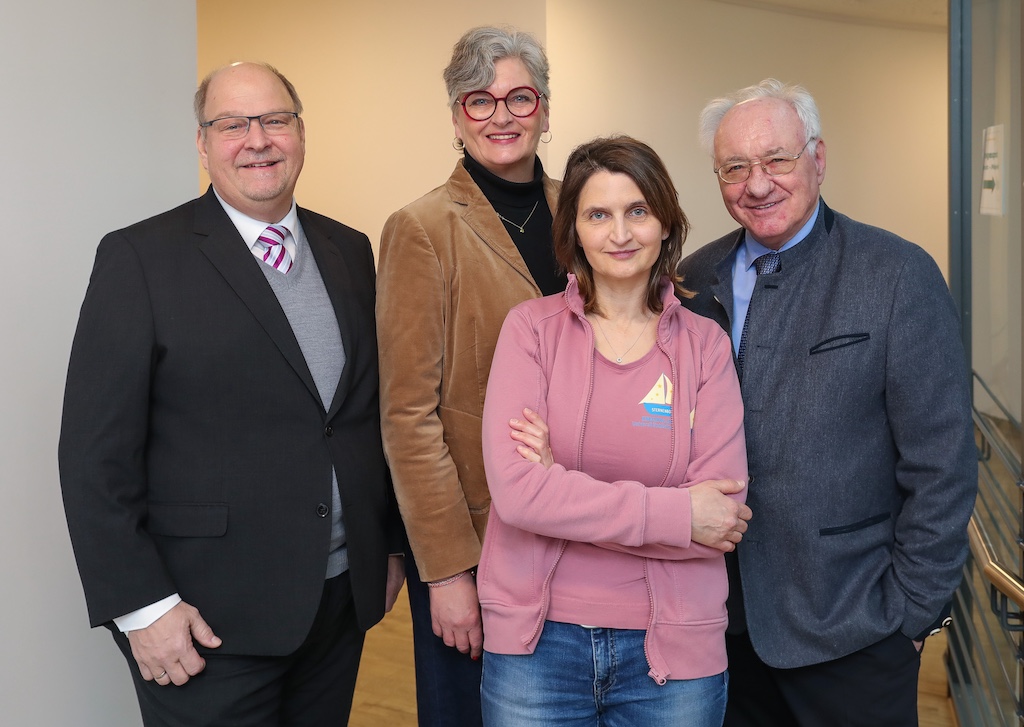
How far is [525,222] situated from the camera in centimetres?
224

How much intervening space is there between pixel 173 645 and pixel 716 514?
109 centimetres

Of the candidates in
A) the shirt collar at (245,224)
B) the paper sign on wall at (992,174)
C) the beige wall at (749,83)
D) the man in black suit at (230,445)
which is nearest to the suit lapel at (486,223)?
the man in black suit at (230,445)

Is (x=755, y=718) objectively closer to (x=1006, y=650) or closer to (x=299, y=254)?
(x=1006, y=650)

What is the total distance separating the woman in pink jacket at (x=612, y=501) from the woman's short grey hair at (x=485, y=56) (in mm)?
384

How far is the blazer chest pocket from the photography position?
1.86m

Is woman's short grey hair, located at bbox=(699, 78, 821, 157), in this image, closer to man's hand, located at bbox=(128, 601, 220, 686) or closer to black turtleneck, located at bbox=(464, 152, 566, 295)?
black turtleneck, located at bbox=(464, 152, 566, 295)

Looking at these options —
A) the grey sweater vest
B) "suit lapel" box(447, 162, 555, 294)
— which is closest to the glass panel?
"suit lapel" box(447, 162, 555, 294)

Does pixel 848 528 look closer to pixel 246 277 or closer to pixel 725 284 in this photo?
pixel 725 284

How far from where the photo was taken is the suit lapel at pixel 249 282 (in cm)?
191

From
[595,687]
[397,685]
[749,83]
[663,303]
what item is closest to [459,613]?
[595,687]

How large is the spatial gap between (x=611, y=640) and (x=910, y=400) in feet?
2.57

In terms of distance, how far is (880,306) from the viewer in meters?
1.89

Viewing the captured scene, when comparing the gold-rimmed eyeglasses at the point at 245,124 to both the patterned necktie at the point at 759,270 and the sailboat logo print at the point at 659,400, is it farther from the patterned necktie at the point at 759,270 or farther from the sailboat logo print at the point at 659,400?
the patterned necktie at the point at 759,270

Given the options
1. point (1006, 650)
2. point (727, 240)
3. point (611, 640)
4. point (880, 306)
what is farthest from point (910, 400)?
point (1006, 650)
